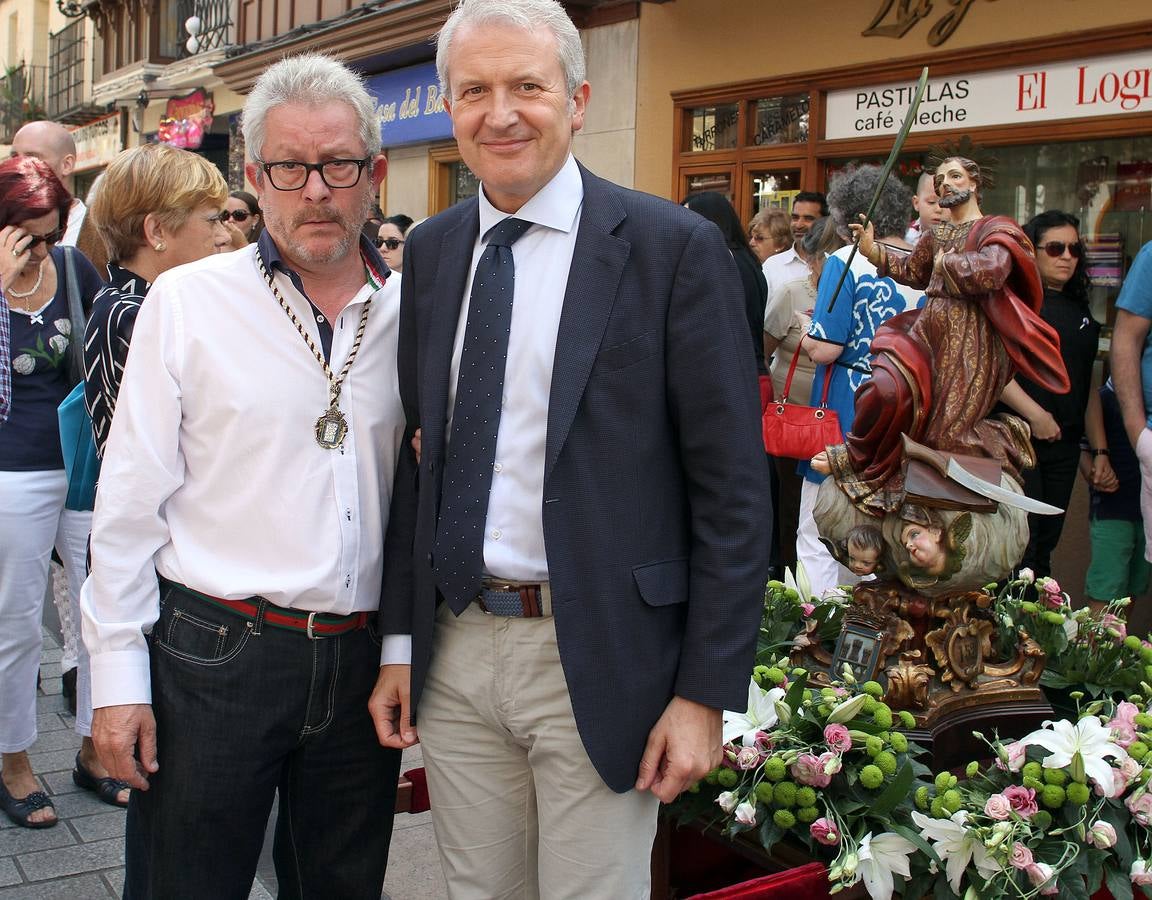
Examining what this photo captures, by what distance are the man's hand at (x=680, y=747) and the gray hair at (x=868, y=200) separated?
10.3 ft

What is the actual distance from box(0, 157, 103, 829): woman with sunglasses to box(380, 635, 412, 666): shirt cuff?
6.70ft

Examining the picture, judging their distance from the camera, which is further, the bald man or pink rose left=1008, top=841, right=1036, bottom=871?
the bald man

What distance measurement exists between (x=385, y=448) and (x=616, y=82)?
8428 millimetres

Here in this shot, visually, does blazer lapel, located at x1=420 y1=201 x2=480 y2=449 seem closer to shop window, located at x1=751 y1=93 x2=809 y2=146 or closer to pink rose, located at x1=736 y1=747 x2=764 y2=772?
pink rose, located at x1=736 y1=747 x2=764 y2=772

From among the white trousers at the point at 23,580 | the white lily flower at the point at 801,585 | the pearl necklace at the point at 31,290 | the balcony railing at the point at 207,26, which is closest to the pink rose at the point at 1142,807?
the white lily flower at the point at 801,585

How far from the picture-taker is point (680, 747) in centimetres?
204

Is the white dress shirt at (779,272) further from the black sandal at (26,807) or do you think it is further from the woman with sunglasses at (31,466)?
the black sandal at (26,807)

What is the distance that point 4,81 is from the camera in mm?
29578

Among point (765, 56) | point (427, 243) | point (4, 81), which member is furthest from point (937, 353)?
A: point (4, 81)

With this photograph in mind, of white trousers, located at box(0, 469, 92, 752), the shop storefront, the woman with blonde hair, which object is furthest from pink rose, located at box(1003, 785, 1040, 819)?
the shop storefront

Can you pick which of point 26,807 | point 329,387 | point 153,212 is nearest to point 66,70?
point 26,807

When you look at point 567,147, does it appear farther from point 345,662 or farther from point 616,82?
point 616,82

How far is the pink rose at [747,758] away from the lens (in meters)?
2.63

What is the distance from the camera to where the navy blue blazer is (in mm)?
2008
